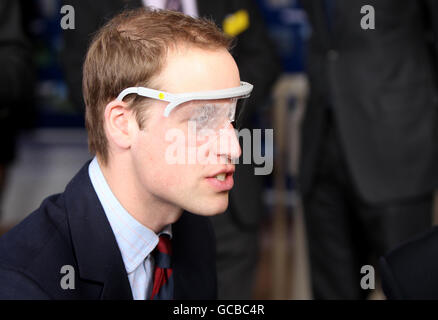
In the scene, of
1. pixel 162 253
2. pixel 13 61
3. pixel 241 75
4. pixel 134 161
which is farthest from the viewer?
pixel 13 61

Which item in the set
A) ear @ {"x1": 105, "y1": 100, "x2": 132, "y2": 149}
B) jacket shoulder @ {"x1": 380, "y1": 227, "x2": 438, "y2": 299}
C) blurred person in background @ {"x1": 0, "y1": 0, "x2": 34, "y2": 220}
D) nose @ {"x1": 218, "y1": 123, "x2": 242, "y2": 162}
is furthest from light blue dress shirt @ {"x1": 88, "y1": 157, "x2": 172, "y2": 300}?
blurred person in background @ {"x1": 0, "y1": 0, "x2": 34, "y2": 220}

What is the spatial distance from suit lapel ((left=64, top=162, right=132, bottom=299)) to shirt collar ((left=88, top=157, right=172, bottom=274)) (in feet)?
0.05

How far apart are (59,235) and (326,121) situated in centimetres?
129

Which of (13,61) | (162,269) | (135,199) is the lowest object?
(162,269)

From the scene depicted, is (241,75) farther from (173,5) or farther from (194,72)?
(194,72)

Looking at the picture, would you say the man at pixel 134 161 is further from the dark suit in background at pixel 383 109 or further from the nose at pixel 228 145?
the dark suit in background at pixel 383 109

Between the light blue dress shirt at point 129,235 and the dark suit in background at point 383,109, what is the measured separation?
1.05m

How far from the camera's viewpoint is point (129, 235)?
3.51 feet

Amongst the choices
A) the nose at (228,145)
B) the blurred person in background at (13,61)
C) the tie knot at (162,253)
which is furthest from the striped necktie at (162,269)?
the blurred person in background at (13,61)

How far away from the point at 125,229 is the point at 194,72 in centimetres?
31

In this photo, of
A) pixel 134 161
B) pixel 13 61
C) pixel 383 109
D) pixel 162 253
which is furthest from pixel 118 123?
pixel 383 109

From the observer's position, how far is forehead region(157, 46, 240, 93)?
910mm

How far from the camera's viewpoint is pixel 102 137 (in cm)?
104
